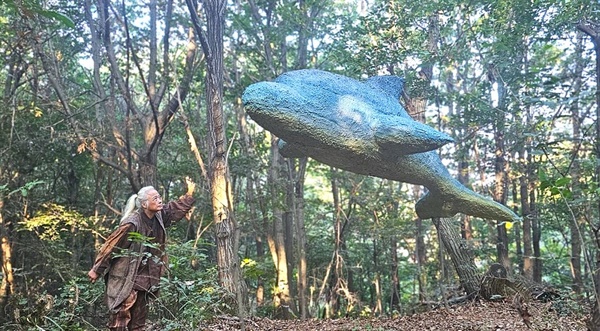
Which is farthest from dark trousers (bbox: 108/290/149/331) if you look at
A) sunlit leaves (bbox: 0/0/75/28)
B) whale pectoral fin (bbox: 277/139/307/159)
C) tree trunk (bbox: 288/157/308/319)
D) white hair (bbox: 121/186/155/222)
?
tree trunk (bbox: 288/157/308/319)

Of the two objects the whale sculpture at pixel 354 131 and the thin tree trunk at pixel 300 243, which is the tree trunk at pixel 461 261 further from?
the whale sculpture at pixel 354 131

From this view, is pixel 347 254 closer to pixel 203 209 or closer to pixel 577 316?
pixel 203 209

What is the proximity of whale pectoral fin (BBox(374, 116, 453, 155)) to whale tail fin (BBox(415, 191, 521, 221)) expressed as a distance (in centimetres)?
78

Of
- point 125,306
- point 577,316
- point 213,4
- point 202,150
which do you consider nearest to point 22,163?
point 202,150

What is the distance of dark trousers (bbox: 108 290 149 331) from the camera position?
3.42 m

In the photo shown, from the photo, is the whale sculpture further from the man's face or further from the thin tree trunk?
the thin tree trunk

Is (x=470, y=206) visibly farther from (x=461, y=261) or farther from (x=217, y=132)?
(x=461, y=261)

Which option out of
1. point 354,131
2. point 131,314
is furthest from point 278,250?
point 354,131

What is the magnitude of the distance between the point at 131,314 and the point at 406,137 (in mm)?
2334

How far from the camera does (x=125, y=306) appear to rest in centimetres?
342

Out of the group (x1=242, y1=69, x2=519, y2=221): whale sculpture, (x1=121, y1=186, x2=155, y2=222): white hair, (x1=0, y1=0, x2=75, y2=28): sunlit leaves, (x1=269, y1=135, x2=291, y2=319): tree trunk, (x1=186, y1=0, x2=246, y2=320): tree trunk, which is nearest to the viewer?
(x1=0, y1=0, x2=75, y2=28): sunlit leaves

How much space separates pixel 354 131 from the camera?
11.3 ft

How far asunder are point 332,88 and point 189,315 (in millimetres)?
1971

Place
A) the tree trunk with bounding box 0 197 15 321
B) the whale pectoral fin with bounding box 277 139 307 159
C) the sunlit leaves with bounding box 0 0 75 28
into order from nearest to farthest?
the sunlit leaves with bounding box 0 0 75 28, the whale pectoral fin with bounding box 277 139 307 159, the tree trunk with bounding box 0 197 15 321
